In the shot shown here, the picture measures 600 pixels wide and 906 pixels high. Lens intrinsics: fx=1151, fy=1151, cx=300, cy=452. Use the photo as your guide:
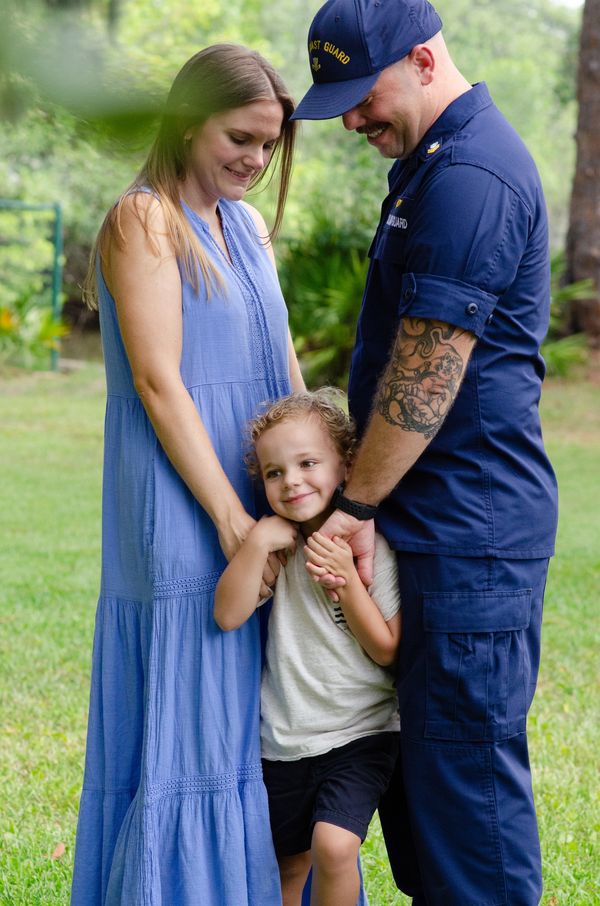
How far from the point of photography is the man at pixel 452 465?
79.5 inches

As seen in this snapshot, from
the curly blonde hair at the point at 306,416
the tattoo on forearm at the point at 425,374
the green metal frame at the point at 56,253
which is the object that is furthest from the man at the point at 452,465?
the green metal frame at the point at 56,253

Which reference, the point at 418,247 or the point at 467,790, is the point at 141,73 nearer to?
the point at 418,247

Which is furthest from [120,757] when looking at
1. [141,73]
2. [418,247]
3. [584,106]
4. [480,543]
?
[584,106]

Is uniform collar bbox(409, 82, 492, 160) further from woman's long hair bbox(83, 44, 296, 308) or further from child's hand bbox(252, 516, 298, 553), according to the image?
child's hand bbox(252, 516, 298, 553)

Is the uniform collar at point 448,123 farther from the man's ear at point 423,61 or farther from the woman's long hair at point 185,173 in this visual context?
the woman's long hair at point 185,173

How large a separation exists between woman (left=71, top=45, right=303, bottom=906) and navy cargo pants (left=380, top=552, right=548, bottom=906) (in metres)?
0.34

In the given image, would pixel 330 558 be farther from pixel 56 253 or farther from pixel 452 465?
pixel 56 253

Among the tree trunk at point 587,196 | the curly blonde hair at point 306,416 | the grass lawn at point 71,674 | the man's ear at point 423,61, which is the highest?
the tree trunk at point 587,196

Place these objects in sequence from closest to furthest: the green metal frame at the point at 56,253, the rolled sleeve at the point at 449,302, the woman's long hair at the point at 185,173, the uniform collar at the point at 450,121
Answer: the woman's long hair at the point at 185,173 → the rolled sleeve at the point at 449,302 → the uniform collar at the point at 450,121 → the green metal frame at the point at 56,253

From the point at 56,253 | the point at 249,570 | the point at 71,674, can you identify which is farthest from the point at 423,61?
the point at 56,253

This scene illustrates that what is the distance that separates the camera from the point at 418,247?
1994mm

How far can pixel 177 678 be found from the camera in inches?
88.8

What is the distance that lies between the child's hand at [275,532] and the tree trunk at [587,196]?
10.7m

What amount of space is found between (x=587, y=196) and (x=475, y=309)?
1116cm
